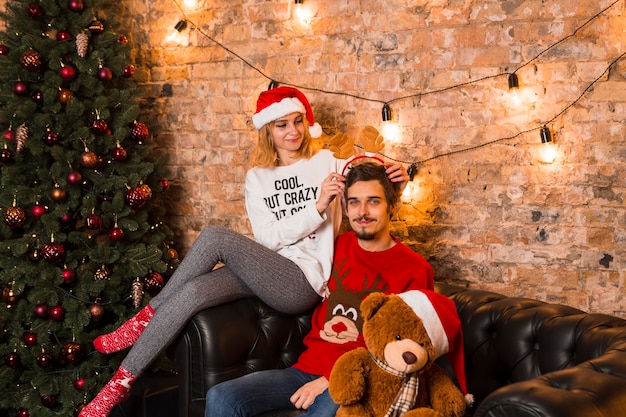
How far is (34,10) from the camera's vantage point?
12.0 feet

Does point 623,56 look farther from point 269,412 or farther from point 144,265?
point 144,265

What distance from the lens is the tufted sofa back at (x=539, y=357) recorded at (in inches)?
66.3

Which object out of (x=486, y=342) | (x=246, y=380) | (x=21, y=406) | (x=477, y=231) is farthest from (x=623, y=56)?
(x=21, y=406)

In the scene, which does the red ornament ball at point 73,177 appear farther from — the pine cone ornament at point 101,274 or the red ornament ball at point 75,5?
the red ornament ball at point 75,5

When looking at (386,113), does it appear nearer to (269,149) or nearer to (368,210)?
(269,149)

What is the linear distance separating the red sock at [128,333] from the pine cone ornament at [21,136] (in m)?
1.11

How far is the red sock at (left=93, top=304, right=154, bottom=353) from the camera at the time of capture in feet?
10.0

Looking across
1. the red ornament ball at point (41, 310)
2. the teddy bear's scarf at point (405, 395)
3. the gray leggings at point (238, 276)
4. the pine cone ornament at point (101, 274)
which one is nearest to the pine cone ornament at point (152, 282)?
the pine cone ornament at point (101, 274)

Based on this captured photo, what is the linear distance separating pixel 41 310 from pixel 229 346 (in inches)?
50.4

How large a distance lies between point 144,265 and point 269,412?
1.51 metres

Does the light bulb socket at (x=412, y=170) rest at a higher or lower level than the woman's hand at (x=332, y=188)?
higher

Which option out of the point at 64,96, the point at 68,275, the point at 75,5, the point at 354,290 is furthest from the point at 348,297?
the point at 75,5

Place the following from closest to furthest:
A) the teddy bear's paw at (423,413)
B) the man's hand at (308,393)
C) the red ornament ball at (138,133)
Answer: the teddy bear's paw at (423,413), the man's hand at (308,393), the red ornament ball at (138,133)

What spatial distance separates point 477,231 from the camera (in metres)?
3.49
